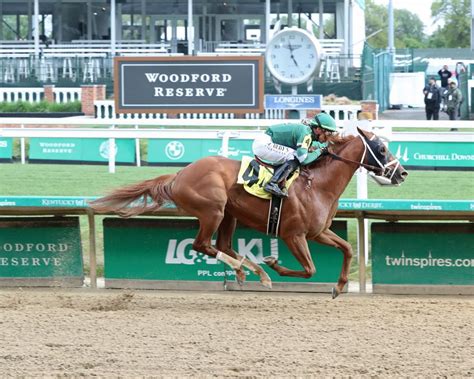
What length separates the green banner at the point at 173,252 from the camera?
9.47 meters

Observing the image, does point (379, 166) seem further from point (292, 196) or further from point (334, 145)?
point (292, 196)

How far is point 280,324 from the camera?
301 inches

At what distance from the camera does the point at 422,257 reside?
9289 mm

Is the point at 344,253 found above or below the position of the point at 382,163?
below

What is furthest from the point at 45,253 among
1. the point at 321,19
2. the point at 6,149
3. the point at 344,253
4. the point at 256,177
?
the point at 321,19

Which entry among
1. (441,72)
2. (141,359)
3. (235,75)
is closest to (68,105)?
(441,72)

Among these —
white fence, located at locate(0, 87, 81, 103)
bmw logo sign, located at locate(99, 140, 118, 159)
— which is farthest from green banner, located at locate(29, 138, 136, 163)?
white fence, located at locate(0, 87, 81, 103)

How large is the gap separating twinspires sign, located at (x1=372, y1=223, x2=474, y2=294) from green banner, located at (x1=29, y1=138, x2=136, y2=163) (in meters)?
9.24

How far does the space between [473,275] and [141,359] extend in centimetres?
384

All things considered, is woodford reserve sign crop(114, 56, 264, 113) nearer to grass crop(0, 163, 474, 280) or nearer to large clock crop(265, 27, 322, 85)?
grass crop(0, 163, 474, 280)

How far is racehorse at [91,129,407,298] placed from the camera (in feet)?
27.6

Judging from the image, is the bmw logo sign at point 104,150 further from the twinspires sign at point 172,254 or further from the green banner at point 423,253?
the green banner at point 423,253

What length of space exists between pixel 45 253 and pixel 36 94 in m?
21.5

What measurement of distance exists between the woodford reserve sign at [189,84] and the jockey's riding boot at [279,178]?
2098 mm
